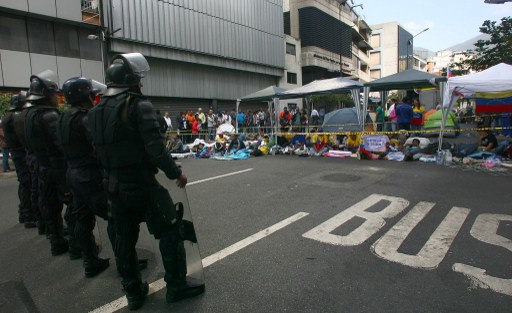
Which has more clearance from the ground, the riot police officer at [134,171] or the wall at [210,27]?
the wall at [210,27]

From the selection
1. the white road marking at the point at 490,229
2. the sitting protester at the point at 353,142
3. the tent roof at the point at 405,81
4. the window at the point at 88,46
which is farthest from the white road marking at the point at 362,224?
the window at the point at 88,46

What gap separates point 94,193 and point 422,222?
→ 4.28m

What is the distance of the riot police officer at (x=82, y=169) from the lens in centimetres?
347

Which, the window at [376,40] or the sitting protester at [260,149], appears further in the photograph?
the window at [376,40]

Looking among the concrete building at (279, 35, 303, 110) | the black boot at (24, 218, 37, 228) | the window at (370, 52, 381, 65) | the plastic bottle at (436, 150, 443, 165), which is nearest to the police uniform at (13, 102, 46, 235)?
the black boot at (24, 218, 37, 228)

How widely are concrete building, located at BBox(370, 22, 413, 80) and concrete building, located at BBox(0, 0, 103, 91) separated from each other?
7582cm

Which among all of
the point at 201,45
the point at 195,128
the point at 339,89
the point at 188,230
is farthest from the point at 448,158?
Result: the point at 201,45

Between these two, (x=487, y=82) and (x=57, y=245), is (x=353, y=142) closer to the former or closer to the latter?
(x=487, y=82)

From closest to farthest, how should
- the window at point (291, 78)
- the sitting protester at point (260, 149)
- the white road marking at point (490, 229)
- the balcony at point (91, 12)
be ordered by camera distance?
the white road marking at point (490, 229), the sitting protester at point (260, 149), the balcony at point (91, 12), the window at point (291, 78)

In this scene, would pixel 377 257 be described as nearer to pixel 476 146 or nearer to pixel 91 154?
pixel 91 154

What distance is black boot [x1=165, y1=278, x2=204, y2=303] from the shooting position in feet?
9.66

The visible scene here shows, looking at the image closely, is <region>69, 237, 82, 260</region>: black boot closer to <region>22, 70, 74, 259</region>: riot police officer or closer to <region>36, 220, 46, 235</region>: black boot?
<region>22, 70, 74, 259</region>: riot police officer

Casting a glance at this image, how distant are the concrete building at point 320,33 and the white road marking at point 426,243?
112 feet

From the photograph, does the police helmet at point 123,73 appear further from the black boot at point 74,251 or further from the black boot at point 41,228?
the black boot at point 41,228
